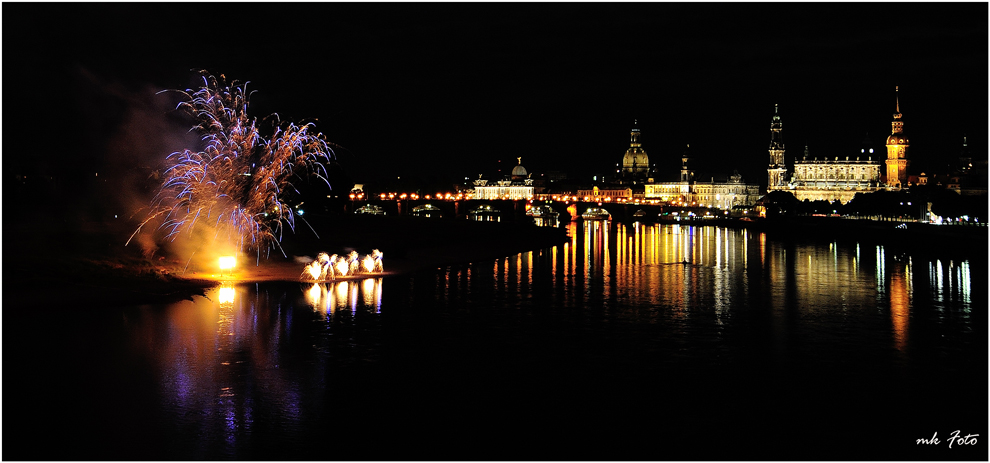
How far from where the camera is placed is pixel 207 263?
1619 inches

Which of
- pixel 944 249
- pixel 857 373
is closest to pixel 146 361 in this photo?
pixel 857 373

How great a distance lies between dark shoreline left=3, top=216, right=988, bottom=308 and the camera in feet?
105

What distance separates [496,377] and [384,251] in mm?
35034

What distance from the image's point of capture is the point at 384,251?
184 feet

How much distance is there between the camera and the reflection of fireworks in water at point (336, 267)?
40.3 meters

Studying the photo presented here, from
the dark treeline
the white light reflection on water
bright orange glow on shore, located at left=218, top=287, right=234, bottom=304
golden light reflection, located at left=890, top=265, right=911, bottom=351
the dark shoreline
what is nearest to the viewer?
golden light reflection, located at left=890, top=265, right=911, bottom=351

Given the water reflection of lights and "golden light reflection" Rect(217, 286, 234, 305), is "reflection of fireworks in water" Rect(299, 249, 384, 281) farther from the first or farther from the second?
"golden light reflection" Rect(217, 286, 234, 305)

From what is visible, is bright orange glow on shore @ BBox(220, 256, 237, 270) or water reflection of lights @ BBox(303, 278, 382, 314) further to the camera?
bright orange glow on shore @ BBox(220, 256, 237, 270)

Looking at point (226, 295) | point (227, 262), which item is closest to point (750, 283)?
point (227, 262)

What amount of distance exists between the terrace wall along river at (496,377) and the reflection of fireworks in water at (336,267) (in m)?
2.51

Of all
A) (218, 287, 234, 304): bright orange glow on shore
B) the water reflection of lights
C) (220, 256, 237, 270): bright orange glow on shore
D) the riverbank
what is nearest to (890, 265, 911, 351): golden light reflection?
the water reflection of lights

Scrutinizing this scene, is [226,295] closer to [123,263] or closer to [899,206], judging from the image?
[123,263]

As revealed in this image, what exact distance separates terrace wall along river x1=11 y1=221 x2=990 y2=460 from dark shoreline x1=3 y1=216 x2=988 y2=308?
2.50 metres

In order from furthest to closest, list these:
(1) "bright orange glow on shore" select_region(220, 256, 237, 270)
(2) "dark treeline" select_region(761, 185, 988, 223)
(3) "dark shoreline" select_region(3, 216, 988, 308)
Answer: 1. (2) "dark treeline" select_region(761, 185, 988, 223)
2. (1) "bright orange glow on shore" select_region(220, 256, 237, 270)
3. (3) "dark shoreline" select_region(3, 216, 988, 308)
